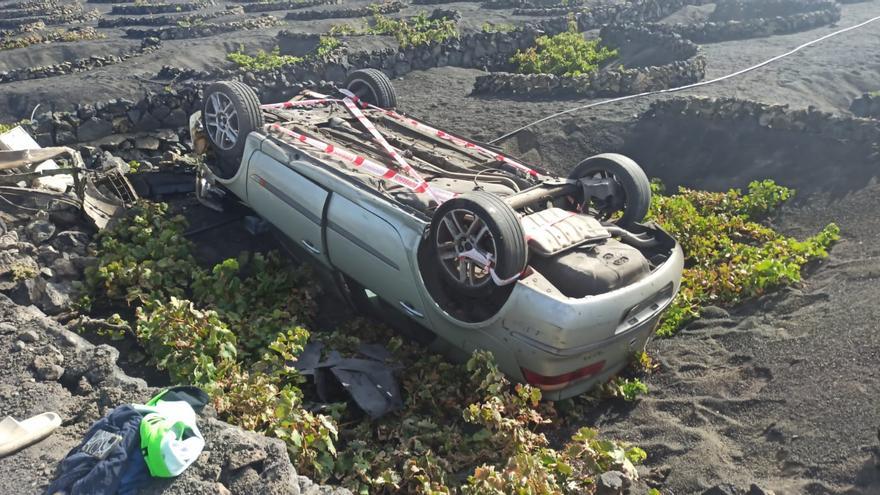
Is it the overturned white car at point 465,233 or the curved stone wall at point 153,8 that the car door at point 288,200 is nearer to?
the overturned white car at point 465,233

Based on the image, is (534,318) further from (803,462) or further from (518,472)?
(803,462)

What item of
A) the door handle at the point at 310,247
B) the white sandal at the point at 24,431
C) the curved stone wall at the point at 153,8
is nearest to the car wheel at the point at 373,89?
the door handle at the point at 310,247

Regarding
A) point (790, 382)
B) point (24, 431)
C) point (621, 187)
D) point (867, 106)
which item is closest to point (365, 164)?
point (621, 187)

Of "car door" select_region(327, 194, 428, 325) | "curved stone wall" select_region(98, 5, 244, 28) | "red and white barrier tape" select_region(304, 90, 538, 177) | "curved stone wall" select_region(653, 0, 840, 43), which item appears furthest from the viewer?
"curved stone wall" select_region(98, 5, 244, 28)

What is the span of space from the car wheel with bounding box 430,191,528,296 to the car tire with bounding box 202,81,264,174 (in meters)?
3.04

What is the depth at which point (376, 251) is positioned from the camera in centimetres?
582

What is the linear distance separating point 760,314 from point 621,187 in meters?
1.96

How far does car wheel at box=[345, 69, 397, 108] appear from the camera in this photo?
9.08 meters

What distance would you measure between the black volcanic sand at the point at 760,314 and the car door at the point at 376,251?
1.92 m

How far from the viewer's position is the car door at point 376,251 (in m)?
5.60

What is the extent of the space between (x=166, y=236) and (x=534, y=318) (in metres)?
4.31

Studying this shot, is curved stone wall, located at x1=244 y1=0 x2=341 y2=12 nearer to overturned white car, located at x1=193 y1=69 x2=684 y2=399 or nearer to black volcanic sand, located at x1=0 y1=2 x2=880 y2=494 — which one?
black volcanic sand, located at x1=0 y1=2 x2=880 y2=494

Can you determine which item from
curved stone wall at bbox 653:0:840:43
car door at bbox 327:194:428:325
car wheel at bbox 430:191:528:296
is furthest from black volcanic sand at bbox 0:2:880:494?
curved stone wall at bbox 653:0:840:43

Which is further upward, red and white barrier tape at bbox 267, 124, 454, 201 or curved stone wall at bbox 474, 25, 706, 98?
red and white barrier tape at bbox 267, 124, 454, 201
